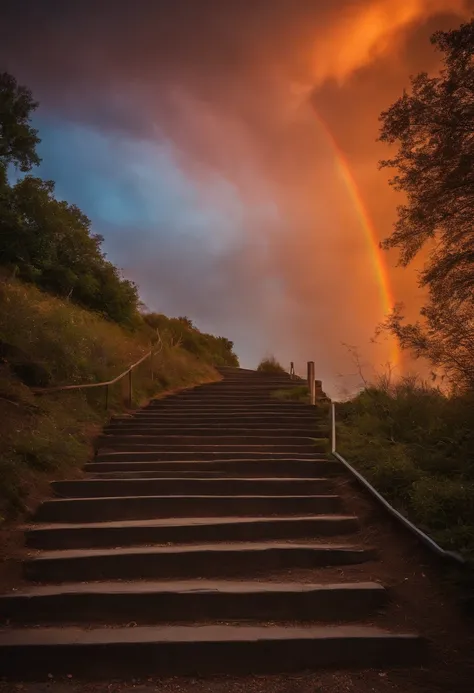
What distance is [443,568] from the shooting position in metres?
4.41

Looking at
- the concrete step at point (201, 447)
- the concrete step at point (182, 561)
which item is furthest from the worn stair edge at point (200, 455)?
the concrete step at point (182, 561)

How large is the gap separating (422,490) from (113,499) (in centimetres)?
325

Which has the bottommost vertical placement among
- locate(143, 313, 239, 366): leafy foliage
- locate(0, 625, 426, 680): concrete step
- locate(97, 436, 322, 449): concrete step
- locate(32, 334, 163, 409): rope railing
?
locate(0, 625, 426, 680): concrete step

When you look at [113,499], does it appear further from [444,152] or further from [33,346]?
[444,152]

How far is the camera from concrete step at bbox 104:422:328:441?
9109 mm

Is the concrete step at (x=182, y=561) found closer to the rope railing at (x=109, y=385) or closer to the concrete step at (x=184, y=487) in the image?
the concrete step at (x=184, y=487)

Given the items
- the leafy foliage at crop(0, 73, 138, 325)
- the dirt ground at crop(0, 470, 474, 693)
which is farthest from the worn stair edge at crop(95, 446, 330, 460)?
the leafy foliage at crop(0, 73, 138, 325)

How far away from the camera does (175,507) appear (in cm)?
585

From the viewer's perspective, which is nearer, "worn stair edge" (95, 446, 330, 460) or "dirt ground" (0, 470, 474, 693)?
"dirt ground" (0, 470, 474, 693)

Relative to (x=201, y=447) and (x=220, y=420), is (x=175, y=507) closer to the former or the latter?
(x=201, y=447)

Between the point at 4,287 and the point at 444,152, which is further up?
the point at 444,152

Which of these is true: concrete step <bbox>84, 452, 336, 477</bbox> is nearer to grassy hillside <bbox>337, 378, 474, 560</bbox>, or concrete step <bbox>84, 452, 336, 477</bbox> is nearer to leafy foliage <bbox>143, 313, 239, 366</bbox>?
grassy hillside <bbox>337, 378, 474, 560</bbox>

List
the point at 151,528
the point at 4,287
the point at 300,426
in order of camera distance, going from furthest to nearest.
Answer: the point at 300,426 → the point at 4,287 → the point at 151,528

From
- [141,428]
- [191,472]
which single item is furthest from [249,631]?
[141,428]
